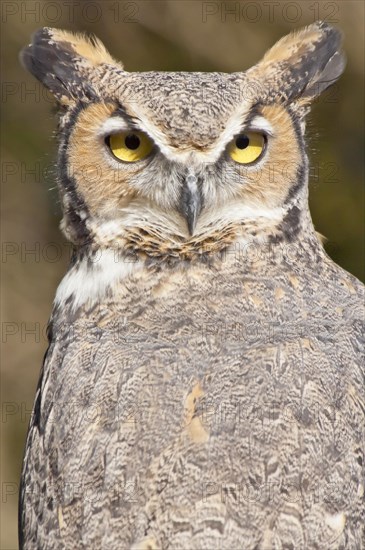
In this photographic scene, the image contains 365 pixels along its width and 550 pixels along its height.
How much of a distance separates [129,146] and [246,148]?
291 mm

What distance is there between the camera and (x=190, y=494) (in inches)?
89.3

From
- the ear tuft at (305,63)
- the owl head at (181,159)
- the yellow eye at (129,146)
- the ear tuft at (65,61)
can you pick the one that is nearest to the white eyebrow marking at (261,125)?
the owl head at (181,159)

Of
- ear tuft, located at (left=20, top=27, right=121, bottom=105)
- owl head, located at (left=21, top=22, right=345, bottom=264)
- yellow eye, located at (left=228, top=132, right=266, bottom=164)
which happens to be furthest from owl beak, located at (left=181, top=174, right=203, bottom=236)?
ear tuft, located at (left=20, top=27, right=121, bottom=105)

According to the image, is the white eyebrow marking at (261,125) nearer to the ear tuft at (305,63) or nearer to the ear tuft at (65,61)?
the ear tuft at (305,63)

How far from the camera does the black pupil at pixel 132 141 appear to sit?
2.70m

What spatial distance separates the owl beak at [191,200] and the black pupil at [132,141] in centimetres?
16

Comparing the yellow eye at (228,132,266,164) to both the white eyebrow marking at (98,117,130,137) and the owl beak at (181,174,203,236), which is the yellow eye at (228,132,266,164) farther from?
the white eyebrow marking at (98,117,130,137)

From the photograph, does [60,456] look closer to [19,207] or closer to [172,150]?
[172,150]

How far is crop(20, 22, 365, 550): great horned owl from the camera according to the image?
7.50 ft

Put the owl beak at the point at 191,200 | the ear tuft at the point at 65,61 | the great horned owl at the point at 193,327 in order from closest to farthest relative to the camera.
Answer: the great horned owl at the point at 193,327 < the owl beak at the point at 191,200 < the ear tuft at the point at 65,61

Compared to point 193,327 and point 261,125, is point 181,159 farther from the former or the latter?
point 193,327

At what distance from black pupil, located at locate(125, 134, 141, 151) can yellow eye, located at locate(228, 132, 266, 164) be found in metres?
0.23

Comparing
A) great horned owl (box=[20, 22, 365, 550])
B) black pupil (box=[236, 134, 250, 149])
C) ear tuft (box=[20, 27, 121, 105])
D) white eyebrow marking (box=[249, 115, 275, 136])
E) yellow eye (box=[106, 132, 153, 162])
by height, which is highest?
ear tuft (box=[20, 27, 121, 105])

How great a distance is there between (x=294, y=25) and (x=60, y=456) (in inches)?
148
